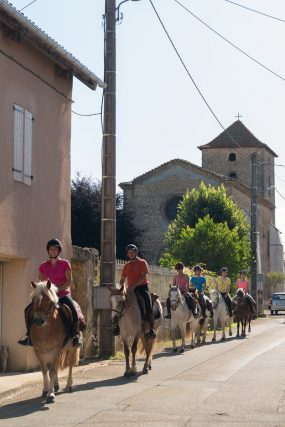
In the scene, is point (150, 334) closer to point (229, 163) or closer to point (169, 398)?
point (169, 398)

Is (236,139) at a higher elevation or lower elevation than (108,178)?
higher

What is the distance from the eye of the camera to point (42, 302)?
13.5m

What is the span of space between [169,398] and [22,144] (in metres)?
7.18

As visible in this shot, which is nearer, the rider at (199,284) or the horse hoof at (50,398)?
the horse hoof at (50,398)

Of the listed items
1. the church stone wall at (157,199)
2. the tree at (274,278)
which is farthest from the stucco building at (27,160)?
the tree at (274,278)

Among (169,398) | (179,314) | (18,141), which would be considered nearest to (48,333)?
(169,398)

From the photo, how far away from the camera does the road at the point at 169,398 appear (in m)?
11.4

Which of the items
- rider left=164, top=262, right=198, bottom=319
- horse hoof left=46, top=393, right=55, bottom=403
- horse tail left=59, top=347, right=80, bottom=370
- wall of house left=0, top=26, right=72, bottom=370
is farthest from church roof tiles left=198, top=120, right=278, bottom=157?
horse hoof left=46, top=393, right=55, bottom=403

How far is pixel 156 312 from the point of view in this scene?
1920cm

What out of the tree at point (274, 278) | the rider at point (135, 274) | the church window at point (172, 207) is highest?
the church window at point (172, 207)

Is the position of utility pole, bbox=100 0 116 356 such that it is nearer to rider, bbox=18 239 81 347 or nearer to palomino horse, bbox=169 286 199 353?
palomino horse, bbox=169 286 199 353

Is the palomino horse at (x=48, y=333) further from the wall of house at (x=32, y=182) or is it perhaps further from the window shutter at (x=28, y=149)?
the window shutter at (x=28, y=149)

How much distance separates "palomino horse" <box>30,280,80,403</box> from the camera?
1350cm

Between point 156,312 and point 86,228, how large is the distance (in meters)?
43.7
